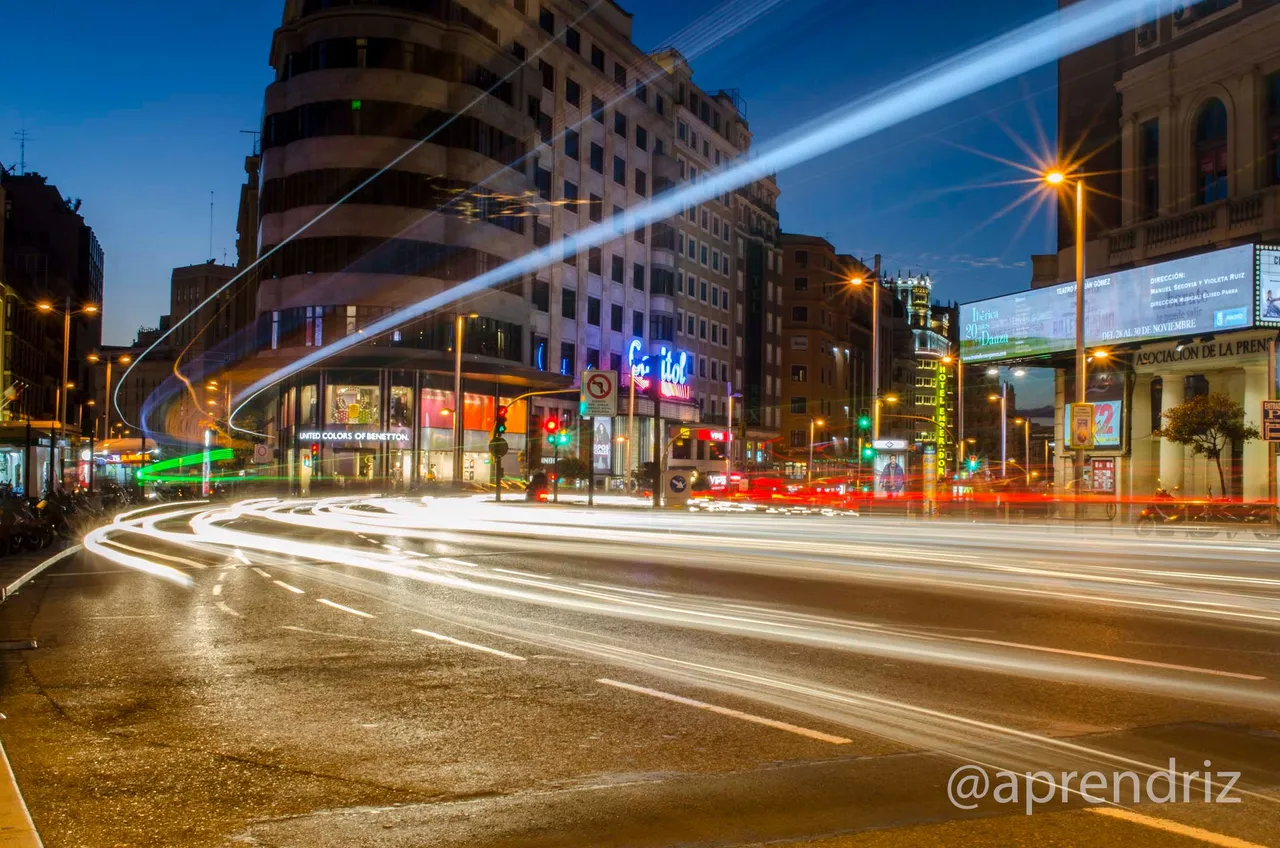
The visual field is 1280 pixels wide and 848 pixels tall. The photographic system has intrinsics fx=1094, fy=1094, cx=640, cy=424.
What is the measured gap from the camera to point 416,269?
192 ft

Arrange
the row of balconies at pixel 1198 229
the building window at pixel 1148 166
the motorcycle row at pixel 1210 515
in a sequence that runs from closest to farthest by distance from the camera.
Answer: the motorcycle row at pixel 1210 515
the row of balconies at pixel 1198 229
the building window at pixel 1148 166

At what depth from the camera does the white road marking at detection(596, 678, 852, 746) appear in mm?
7070

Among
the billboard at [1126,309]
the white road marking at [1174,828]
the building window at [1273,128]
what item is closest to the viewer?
the white road marking at [1174,828]

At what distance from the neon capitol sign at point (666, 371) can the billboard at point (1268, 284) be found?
3932 centimetres

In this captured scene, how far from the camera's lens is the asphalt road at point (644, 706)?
17.9 ft

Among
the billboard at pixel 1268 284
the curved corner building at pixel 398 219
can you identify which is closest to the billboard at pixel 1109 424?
the billboard at pixel 1268 284

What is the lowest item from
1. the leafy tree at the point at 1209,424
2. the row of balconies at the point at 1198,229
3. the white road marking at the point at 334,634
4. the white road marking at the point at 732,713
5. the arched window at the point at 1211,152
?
the white road marking at the point at 334,634

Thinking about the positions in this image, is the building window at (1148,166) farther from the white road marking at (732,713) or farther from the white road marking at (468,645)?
the white road marking at (732,713)

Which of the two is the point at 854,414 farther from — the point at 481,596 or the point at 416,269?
the point at 481,596

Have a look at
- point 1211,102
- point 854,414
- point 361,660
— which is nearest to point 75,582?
point 361,660

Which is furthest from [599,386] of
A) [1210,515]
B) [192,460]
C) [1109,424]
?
[192,460]

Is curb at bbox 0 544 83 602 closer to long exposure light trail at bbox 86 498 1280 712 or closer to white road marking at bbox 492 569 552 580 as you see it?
long exposure light trail at bbox 86 498 1280 712

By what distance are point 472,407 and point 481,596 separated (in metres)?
50.2

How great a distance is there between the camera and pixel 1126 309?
41312 millimetres
